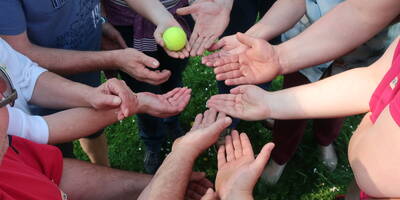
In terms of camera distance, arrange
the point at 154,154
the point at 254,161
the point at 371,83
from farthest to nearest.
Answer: the point at 154,154 < the point at 371,83 < the point at 254,161

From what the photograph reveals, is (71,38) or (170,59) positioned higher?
(71,38)

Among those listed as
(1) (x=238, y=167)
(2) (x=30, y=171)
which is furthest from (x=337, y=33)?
(2) (x=30, y=171)

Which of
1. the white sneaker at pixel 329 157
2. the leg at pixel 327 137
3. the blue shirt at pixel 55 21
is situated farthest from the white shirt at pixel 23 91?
the white sneaker at pixel 329 157

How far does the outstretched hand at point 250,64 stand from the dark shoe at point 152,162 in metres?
1.05

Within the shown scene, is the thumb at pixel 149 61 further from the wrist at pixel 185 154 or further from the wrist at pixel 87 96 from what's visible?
the wrist at pixel 185 154

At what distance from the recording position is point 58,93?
170 centimetres

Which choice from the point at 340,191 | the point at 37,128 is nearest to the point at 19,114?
the point at 37,128

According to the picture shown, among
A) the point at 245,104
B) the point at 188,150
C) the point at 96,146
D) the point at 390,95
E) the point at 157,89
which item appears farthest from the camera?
the point at 157,89

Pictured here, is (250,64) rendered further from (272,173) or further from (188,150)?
(272,173)

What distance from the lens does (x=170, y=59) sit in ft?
8.09

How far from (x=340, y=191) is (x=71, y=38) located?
1996 millimetres

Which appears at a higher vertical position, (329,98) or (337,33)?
(337,33)

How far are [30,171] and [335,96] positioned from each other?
1246mm

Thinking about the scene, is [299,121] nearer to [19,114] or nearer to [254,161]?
[254,161]
